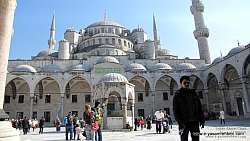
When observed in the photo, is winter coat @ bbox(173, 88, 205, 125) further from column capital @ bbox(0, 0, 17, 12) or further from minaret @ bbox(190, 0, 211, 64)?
minaret @ bbox(190, 0, 211, 64)

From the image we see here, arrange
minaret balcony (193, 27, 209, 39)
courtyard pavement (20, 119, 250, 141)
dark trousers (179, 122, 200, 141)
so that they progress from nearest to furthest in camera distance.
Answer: dark trousers (179, 122, 200, 141), courtyard pavement (20, 119, 250, 141), minaret balcony (193, 27, 209, 39)

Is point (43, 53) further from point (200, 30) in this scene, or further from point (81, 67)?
point (200, 30)

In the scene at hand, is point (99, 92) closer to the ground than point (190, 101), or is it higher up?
higher up

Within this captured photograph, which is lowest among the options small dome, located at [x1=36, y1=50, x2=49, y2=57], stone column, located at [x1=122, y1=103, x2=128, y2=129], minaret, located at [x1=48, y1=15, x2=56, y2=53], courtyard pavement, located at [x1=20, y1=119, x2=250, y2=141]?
courtyard pavement, located at [x1=20, y1=119, x2=250, y2=141]

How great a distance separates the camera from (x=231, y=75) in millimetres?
22812

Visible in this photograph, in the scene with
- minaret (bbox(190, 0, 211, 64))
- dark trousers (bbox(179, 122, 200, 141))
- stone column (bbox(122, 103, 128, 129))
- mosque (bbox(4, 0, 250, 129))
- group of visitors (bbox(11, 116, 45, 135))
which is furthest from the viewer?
minaret (bbox(190, 0, 211, 64))

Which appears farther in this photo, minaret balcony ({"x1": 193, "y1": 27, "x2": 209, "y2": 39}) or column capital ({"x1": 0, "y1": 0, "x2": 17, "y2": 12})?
minaret balcony ({"x1": 193, "y1": 27, "x2": 209, "y2": 39})

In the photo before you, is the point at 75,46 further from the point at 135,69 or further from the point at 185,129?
the point at 185,129

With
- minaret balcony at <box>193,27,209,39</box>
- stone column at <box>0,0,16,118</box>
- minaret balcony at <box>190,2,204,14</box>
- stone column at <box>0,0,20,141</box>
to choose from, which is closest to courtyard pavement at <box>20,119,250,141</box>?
stone column at <box>0,0,20,141</box>

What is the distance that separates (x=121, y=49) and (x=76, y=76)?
9.24 metres

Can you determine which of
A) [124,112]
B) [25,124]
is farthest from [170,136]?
[25,124]

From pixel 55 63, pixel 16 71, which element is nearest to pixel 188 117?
pixel 16 71

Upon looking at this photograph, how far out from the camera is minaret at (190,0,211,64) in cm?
2712

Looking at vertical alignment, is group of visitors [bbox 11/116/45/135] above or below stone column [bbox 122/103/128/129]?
below
